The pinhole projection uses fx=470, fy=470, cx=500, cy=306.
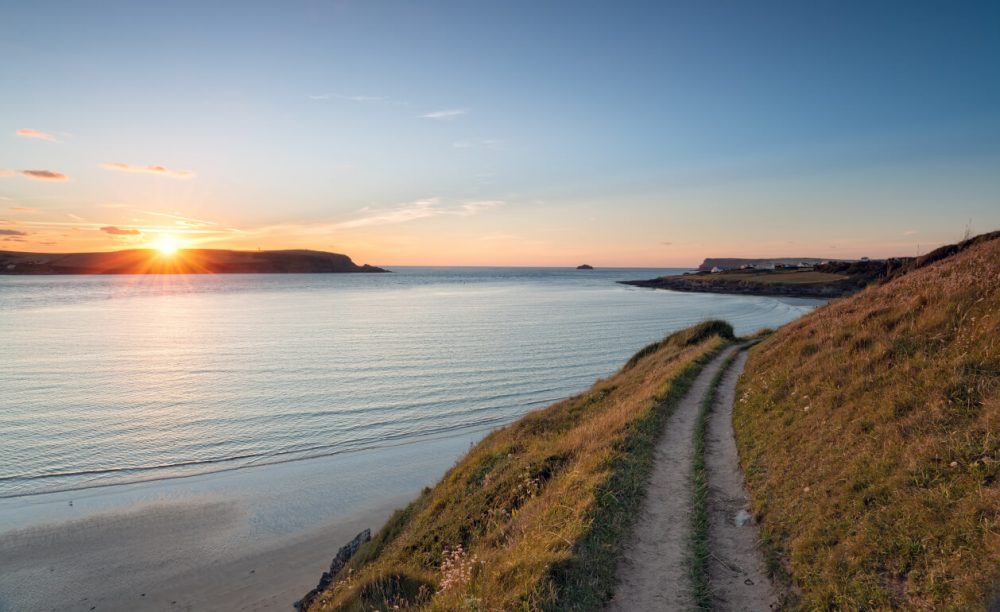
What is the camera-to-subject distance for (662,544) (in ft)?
30.4

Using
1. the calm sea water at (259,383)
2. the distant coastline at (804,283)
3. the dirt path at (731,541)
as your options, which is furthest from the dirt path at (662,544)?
the distant coastline at (804,283)

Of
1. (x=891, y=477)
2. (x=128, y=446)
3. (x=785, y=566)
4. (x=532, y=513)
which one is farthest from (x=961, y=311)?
(x=128, y=446)

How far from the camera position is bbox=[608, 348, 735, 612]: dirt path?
25.4 feet

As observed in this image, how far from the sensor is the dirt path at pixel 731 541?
782 cm

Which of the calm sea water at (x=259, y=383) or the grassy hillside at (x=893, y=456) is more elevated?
the grassy hillside at (x=893, y=456)

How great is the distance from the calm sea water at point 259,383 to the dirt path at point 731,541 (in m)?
14.6

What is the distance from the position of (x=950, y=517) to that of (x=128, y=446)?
30.5 meters

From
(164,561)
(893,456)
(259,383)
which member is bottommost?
(164,561)

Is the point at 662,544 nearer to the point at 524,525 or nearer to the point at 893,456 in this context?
the point at 524,525

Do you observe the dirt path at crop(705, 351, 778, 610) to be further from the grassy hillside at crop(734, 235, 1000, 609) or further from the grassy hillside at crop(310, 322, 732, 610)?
the grassy hillside at crop(310, 322, 732, 610)

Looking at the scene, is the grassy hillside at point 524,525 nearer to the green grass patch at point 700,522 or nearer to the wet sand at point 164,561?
the green grass patch at point 700,522

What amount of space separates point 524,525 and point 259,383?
Result: 30793 millimetres

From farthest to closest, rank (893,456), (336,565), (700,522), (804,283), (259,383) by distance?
(804,283) → (259,383) → (336,565) → (700,522) → (893,456)

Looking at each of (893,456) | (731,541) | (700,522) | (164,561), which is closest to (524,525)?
(700,522)
